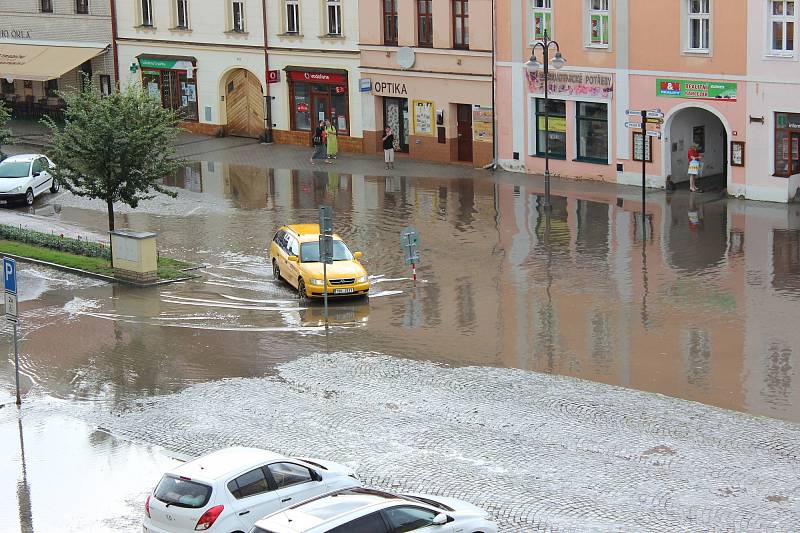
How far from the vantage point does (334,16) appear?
48.9 metres

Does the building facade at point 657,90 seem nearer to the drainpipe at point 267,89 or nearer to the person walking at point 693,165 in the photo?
the person walking at point 693,165

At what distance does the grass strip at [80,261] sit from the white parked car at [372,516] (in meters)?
17.9

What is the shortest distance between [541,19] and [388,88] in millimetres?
7052

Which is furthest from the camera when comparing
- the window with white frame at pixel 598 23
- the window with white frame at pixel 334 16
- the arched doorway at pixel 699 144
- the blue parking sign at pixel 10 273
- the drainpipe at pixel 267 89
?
the drainpipe at pixel 267 89

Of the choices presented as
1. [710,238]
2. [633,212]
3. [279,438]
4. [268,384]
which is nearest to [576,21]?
[633,212]

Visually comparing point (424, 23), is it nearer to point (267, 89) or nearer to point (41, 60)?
point (267, 89)

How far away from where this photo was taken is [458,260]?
3231 cm

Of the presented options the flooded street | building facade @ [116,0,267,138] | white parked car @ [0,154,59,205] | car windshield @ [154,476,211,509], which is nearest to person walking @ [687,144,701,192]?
the flooded street

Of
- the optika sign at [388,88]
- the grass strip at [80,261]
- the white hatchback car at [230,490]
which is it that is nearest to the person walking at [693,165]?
the optika sign at [388,88]

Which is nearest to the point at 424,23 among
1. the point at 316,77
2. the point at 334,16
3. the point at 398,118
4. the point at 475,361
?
the point at 398,118

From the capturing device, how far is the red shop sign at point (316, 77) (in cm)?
4897

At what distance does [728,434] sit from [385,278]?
1283 cm

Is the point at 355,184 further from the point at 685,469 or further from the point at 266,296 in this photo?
the point at 685,469

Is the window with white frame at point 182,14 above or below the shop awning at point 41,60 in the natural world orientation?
above
